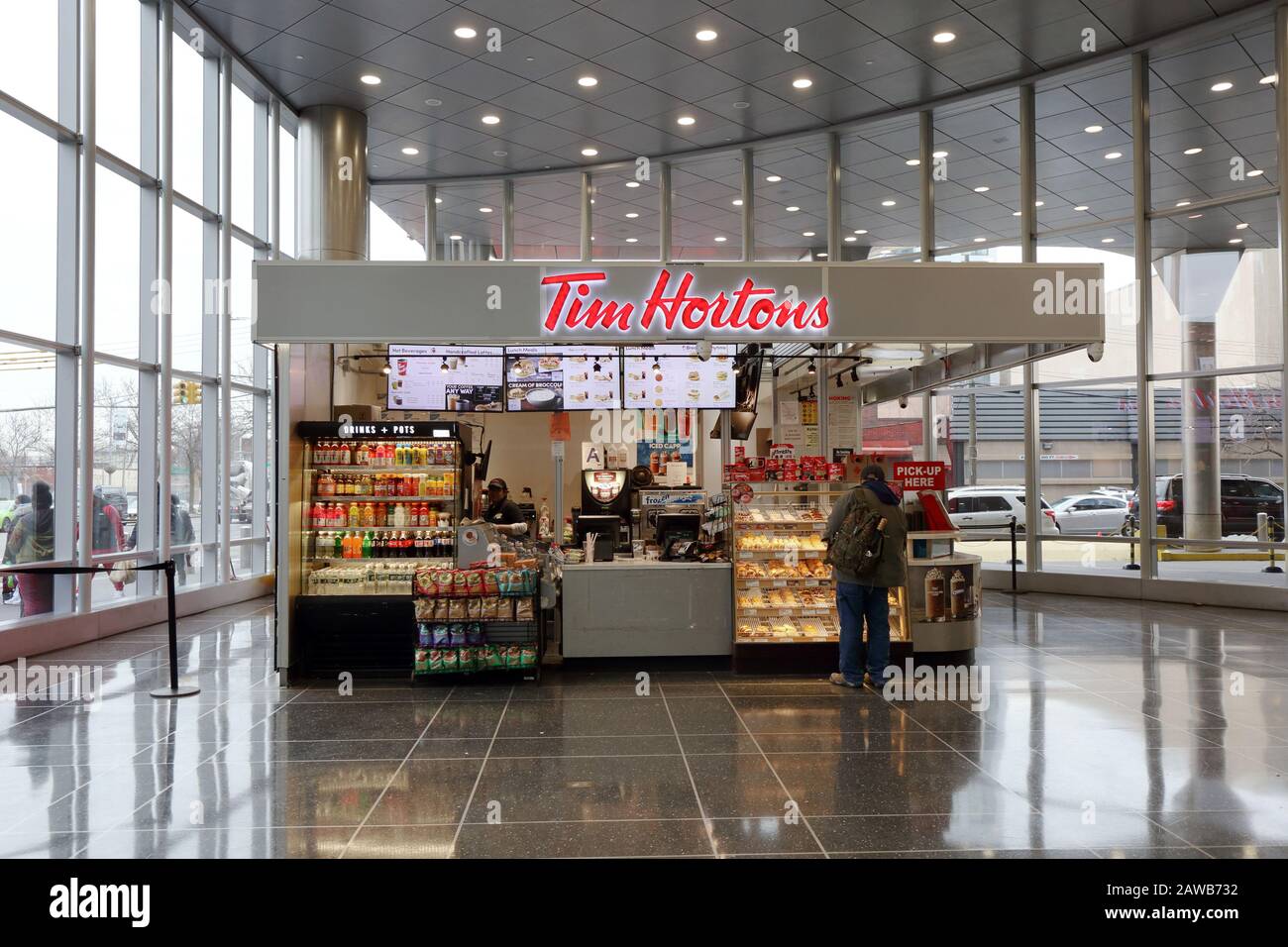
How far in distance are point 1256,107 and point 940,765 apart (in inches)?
387

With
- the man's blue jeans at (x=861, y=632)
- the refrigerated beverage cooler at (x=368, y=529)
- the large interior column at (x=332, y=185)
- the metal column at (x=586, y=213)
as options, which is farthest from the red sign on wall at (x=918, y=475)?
the metal column at (x=586, y=213)

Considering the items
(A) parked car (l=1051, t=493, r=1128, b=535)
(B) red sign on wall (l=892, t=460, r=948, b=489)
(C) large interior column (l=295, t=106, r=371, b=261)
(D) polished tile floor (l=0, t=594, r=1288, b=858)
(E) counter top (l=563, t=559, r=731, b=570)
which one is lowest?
(D) polished tile floor (l=0, t=594, r=1288, b=858)

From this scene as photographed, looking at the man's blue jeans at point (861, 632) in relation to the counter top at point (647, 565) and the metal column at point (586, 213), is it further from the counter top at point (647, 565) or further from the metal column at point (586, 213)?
the metal column at point (586, 213)

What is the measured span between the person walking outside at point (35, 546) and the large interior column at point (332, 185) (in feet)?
11.4

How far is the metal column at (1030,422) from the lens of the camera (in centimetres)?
1083

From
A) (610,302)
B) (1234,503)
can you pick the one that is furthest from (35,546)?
(1234,503)

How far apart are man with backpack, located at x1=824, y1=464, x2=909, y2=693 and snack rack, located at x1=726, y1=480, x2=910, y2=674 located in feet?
1.64

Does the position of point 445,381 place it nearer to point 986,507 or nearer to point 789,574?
point 789,574

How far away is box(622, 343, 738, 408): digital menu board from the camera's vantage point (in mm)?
9453

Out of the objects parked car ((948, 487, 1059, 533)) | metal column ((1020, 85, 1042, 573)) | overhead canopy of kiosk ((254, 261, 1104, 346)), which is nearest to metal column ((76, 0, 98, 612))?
overhead canopy of kiosk ((254, 261, 1104, 346))

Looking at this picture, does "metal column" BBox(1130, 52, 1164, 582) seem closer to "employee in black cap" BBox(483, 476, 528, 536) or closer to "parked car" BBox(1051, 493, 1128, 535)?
"parked car" BBox(1051, 493, 1128, 535)

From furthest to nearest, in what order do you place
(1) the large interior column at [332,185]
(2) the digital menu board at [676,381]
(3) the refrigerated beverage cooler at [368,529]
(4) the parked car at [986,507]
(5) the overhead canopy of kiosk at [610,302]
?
(4) the parked car at [986,507], (1) the large interior column at [332,185], (2) the digital menu board at [676,381], (3) the refrigerated beverage cooler at [368,529], (5) the overhead canopy of kiosk at [610,302]

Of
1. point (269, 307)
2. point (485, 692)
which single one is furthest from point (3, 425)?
point (485, 692)
